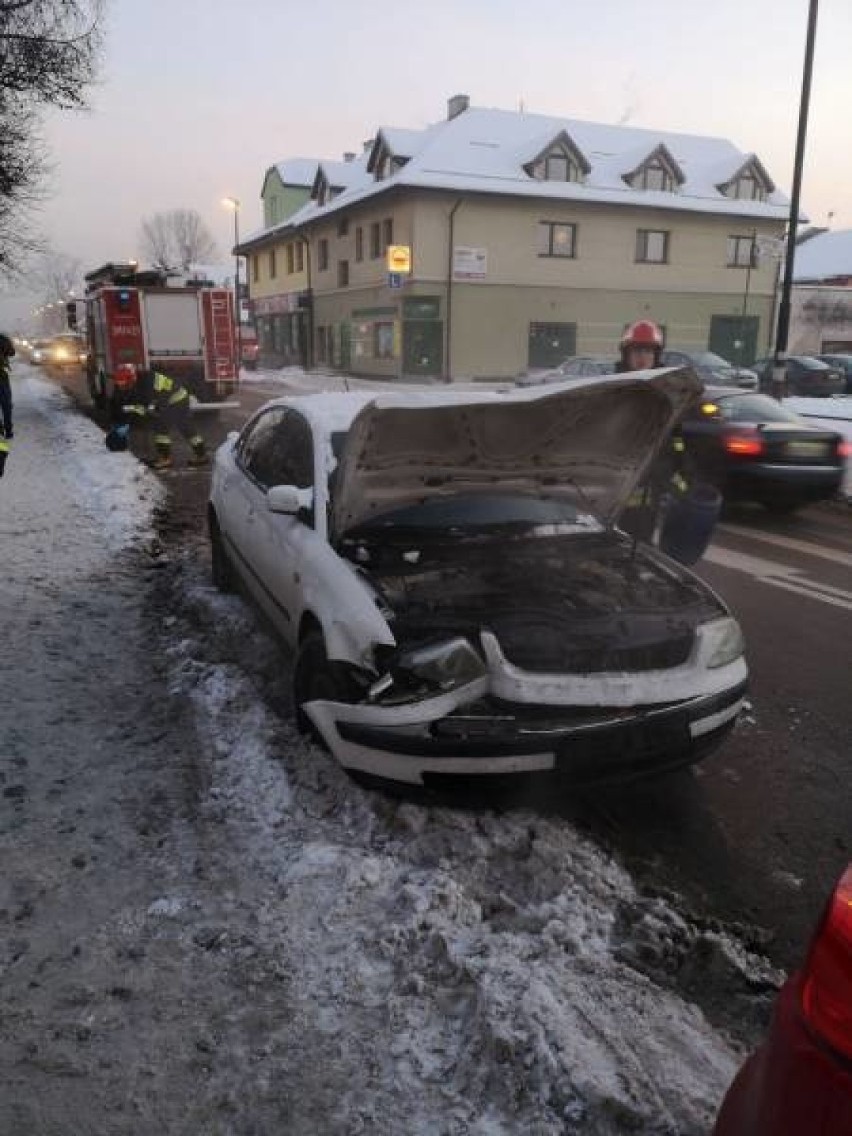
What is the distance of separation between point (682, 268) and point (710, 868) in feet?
124

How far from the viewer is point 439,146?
111ft

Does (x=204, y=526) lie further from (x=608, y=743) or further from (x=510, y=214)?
(x=510, y=214)

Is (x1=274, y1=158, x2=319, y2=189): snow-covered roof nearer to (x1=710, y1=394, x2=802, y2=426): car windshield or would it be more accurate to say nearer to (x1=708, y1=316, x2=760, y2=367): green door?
(x1=708, y1=316, x2=760, y2=367): green door

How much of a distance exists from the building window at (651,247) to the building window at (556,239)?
2998 mm

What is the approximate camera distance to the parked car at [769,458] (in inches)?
369

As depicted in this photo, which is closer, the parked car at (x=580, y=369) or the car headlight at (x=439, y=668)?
the car headlight at (x=439, y=668)

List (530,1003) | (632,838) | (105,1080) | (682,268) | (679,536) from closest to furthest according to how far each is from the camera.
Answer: (105,1080) → (530,1003) → (632,838) → (679,536) → (682,268)

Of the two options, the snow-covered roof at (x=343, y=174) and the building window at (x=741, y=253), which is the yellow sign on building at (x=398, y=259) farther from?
the building window at (x=741, y=253)

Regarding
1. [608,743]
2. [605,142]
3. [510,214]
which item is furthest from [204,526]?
[605,142]

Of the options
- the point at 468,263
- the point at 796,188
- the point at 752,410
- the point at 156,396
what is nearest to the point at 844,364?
the point at 468,263

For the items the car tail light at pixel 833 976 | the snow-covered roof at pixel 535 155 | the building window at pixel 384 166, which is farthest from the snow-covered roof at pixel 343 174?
the car tail light at pixel 833 976

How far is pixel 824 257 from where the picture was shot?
56.4 meters

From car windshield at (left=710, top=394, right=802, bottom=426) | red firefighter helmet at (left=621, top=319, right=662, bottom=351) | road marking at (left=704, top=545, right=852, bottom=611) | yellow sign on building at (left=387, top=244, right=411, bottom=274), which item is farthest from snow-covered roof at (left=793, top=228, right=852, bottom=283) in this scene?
red firefighter helmet at (left=621, top=319, right=662, bottom=351)

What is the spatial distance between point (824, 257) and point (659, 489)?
59928 millimetres
